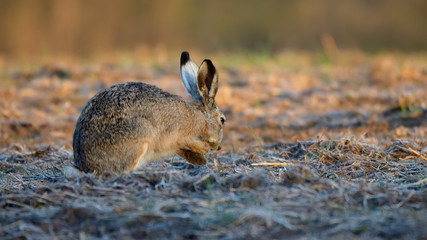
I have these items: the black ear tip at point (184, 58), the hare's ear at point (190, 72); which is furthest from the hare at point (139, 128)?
the black ear tip at point (184, 58)

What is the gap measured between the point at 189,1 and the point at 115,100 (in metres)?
21.9

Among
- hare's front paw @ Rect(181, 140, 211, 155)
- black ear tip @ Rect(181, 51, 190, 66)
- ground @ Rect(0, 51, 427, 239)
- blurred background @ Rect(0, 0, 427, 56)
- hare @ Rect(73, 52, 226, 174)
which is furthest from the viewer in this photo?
blurred background @ Rect(0, 0, 427, 56)

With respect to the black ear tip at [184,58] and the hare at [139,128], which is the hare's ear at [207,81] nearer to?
the hare at [139,128]

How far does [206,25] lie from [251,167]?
19774 millimetres

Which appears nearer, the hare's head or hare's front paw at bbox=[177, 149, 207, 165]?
hare's front paw at bbox=[177, 149, 207, 165]

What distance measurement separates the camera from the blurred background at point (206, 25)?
21.3 m

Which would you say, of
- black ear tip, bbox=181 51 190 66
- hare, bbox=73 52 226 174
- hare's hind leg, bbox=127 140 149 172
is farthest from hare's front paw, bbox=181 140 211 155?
black ear tip, bbox=181 51 190 66

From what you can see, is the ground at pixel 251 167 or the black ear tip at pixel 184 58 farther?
the black ear tip at pixel 184 58

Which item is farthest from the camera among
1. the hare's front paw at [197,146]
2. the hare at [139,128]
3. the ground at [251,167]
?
the hare's front paw at [197,146]

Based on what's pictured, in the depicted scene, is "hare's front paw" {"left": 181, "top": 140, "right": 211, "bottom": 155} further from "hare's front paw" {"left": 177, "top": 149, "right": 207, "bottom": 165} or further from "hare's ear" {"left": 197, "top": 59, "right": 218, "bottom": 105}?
"hare's ear" {"left": 197, "top": 59, "right": 218, "bottom": 105}

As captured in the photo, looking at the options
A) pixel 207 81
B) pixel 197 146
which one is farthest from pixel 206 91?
pixel 197 146

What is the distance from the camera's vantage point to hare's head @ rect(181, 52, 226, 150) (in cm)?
591

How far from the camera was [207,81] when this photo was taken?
602 centimetres

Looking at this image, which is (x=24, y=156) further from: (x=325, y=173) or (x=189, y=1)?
(x=189, y=1)
